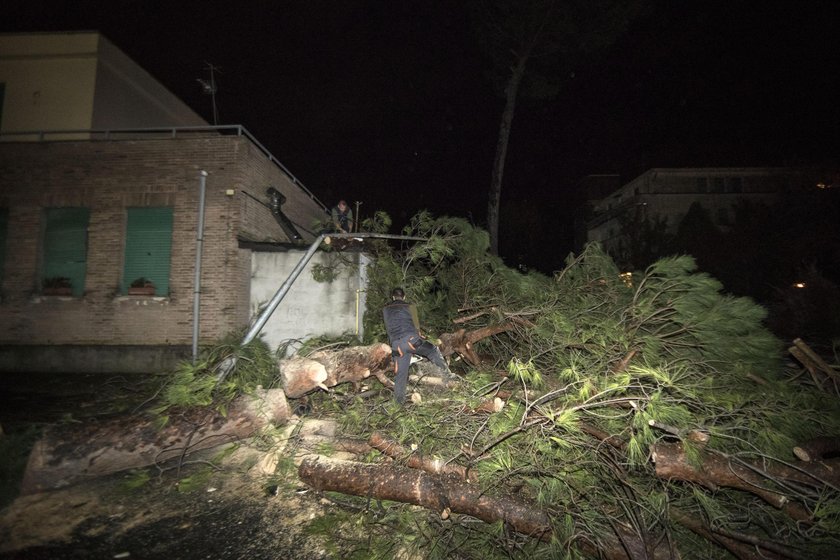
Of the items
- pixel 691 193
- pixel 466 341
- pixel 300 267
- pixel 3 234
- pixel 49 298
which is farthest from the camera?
pixel 691 193

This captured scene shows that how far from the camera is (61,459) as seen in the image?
3426 millimetres

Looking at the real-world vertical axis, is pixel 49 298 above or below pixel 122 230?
below

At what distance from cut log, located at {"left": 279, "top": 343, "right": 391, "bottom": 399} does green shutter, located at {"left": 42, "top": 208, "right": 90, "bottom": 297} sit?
22.5ft

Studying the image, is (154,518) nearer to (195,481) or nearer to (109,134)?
(195,481)

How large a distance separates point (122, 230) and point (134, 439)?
625 cm

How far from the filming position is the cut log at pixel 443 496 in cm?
254

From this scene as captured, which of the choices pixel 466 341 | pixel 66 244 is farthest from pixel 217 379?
pixel 66 244

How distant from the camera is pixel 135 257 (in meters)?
8.10

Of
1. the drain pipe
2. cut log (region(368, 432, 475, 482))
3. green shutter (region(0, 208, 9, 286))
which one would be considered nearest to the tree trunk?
the drain pipe

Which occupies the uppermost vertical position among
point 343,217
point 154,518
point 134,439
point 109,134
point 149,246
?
point 109,134

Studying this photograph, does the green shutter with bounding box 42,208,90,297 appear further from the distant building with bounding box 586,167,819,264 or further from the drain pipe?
the distant building with bounding box 586,167,819,264

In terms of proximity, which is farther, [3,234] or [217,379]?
[3,234]

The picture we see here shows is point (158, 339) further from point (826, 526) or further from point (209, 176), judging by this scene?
point (826, 526)

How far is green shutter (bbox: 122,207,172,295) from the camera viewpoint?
802 centimetres
